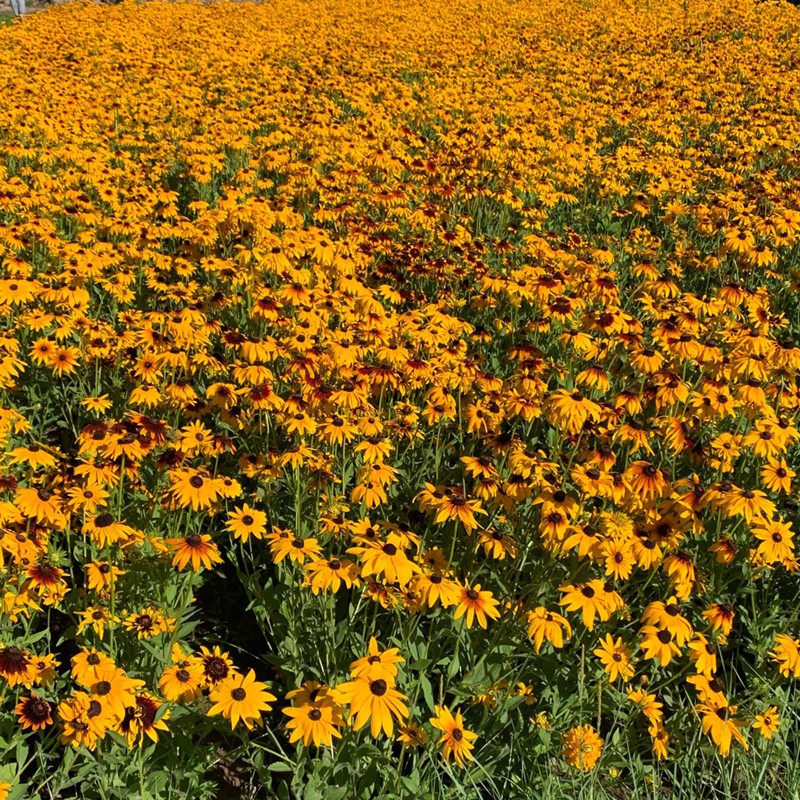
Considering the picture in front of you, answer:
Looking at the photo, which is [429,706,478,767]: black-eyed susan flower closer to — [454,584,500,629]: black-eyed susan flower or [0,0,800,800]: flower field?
[0,0,800,800]: flower field

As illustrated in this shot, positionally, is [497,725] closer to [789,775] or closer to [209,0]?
[789,775]

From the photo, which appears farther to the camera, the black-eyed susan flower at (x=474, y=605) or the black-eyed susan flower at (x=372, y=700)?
the black-eyed susan flower at (x=474, y=605)

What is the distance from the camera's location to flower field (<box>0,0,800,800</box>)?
2.93 metres

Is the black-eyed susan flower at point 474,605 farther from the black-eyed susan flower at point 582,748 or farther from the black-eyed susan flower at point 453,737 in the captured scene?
the black-eyed susan flower at point 582,748

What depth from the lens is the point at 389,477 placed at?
12.5ft

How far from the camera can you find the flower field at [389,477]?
2.93 metres

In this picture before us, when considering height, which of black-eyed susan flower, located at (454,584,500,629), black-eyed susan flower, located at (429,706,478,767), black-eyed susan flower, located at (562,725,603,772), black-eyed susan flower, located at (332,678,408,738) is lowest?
black-eyed susan flower, located at (562,725,603,772)

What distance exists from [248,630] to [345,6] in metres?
25.2

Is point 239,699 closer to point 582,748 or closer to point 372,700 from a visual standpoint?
point 372,700

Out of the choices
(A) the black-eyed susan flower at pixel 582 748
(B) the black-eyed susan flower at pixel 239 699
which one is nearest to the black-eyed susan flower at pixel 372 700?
(B) the black-eyed susan flower at pixel 239 699

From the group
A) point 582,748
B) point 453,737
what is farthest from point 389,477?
point 582,748

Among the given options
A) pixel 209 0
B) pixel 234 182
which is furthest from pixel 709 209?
pixel 209 0

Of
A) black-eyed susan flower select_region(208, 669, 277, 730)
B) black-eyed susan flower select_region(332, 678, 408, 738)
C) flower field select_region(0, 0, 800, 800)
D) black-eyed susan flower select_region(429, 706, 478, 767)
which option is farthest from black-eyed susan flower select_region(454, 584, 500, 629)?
black-eyed susan flower select_region(208, 669, 277, 730)

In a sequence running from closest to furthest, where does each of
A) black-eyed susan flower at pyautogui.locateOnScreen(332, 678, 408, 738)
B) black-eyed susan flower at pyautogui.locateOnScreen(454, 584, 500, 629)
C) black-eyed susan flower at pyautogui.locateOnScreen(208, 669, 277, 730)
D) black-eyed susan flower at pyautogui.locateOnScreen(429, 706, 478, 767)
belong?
black-eyed susan flower at pyautogui.locateOnScreen(332, 678, 408, 738) → black-eyed susan flower at pyautogui.locateOnScreen(208, 669, 277, 730) → black-eyed susan flower at pyautogui.locateOnScreen(429, 706, 478, 767) → black-eyed susan flower at pyautogui.locateOnScreen(454, 584, 500, 629)
